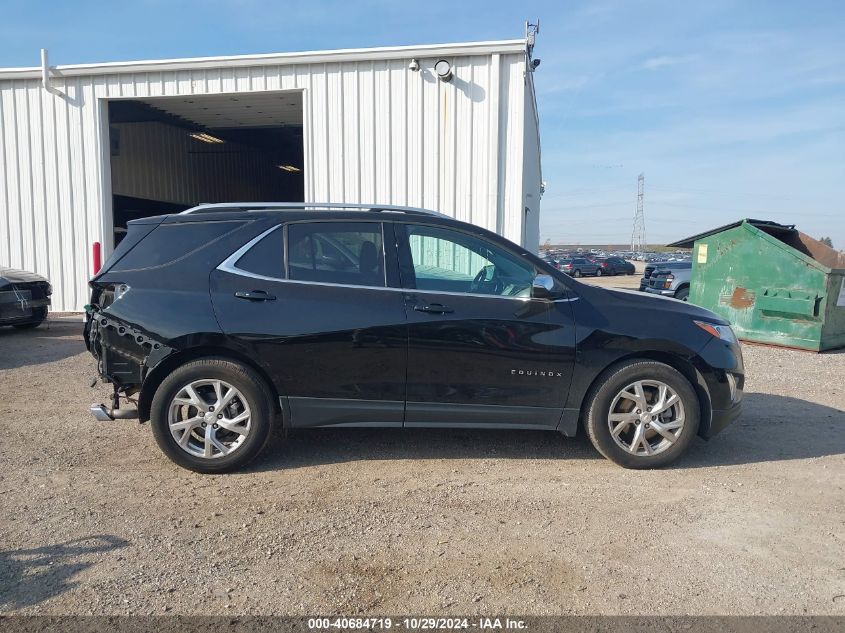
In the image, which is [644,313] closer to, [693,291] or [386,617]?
[386,617]

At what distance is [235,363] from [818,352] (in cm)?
875

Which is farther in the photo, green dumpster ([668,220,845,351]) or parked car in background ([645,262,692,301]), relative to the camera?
parked car in background ([645,262,692,301])

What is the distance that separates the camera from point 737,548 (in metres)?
3.41

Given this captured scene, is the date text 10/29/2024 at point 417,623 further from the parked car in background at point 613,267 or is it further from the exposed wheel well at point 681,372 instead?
the parked car in background at point 613,267

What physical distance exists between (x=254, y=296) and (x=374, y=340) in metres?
0.86

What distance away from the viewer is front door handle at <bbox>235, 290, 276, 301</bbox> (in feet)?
14.1

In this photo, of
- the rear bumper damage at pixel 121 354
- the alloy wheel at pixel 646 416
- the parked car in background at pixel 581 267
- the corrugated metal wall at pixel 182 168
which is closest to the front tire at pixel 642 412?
the alloy wheel at pixel 646 416

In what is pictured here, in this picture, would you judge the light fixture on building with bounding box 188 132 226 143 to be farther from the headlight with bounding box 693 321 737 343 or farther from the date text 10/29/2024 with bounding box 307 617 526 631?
the date text 10/29/2024 with bounding box 307 617 526 631

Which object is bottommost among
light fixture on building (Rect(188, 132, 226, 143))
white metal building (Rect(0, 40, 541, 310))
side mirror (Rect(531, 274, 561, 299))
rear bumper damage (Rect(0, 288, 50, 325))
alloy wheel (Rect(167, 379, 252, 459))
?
alloy wheel (Rect(167, 379, 252, 459))

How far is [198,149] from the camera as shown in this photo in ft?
76.8

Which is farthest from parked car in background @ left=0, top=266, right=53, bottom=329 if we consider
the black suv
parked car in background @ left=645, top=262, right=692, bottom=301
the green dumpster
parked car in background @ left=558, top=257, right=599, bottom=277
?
parked car in background @ left=558, top=257, right=599, bottom=277

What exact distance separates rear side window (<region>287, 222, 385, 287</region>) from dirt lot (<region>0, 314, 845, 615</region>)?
134 cm

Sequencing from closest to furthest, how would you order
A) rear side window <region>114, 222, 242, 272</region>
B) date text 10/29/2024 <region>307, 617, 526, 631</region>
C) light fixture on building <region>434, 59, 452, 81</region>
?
date text 10/29/2024 <region>307, 617, 526, 631</region> < rear side window <region>114, 222, 242, 272</region> < light fixture on building <region>434, 59, 452, 81</region>

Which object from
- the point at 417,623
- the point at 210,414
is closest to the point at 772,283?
the point at 210,414
